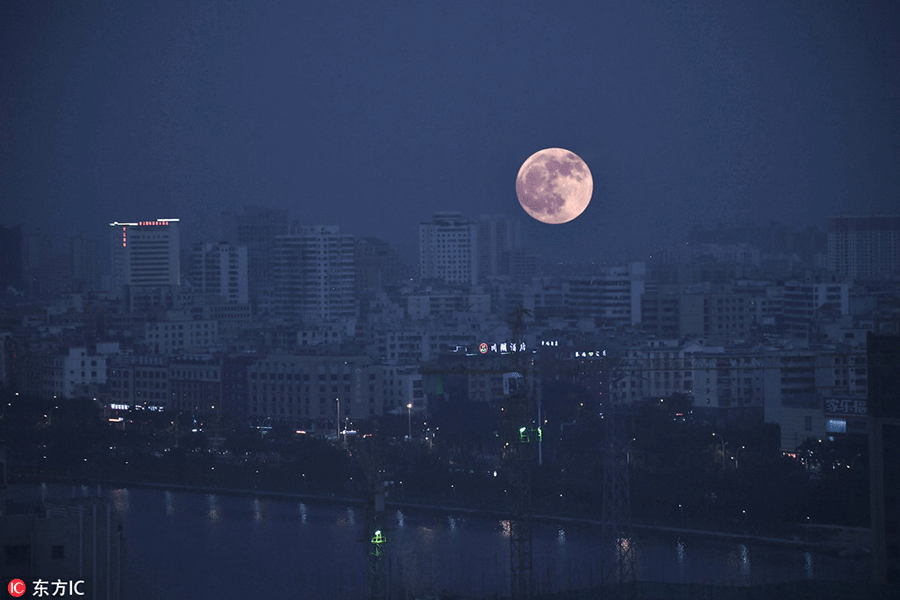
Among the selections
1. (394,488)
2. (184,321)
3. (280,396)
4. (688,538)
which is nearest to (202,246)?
(184,321)

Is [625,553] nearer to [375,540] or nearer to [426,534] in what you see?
A: [426,534]

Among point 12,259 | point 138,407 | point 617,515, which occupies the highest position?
point 12,259

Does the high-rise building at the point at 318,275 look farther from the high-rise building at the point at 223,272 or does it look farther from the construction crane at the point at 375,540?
the construction crane at the point at 375,540

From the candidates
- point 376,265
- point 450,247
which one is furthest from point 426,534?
point 376,265

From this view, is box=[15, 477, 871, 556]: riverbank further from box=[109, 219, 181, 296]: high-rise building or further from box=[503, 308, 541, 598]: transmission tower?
box=[109, 219, 181, 296]: high-rise building

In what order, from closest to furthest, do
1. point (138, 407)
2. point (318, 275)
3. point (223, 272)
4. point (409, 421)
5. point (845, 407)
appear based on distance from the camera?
point (845, 407)
point (409, 421)
point (138, 407)
point (318, 275)
point (223, 272)

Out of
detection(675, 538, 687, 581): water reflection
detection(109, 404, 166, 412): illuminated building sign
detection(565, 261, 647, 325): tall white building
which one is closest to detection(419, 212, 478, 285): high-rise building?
→ detection(565, 261, 647, 325): tall white building

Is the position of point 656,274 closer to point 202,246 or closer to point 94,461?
point 202,246
